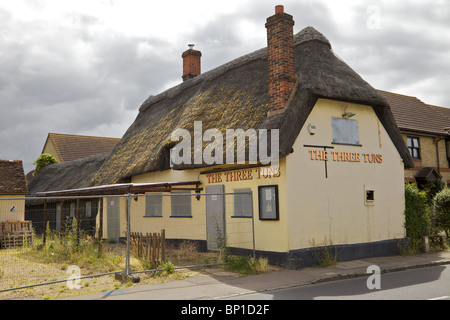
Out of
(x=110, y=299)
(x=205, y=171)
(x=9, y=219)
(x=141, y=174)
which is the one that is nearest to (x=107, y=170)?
(x=141, y=174)

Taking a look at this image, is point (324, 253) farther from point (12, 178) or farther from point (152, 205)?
point (12, 178)

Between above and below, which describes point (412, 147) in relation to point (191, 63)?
below

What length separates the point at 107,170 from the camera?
21281mm

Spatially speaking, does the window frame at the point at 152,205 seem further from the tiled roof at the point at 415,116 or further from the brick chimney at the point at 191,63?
the tiled roof at the point at 415,116

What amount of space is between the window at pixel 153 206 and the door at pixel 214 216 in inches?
145

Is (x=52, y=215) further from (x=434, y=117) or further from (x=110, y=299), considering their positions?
(x=434, y=117)

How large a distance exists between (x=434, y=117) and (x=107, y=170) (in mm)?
21738

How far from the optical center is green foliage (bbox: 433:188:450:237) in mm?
16469

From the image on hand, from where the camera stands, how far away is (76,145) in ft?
129

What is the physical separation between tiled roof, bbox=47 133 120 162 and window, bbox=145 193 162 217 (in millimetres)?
22121

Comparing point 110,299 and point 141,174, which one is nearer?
point 110,299

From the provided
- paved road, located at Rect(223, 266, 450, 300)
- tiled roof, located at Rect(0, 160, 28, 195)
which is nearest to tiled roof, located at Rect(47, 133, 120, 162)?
tiled roof, located at Rect(0, 160, 28, 195)

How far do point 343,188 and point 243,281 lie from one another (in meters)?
5.14

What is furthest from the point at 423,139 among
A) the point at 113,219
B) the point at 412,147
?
the point at 113,219
